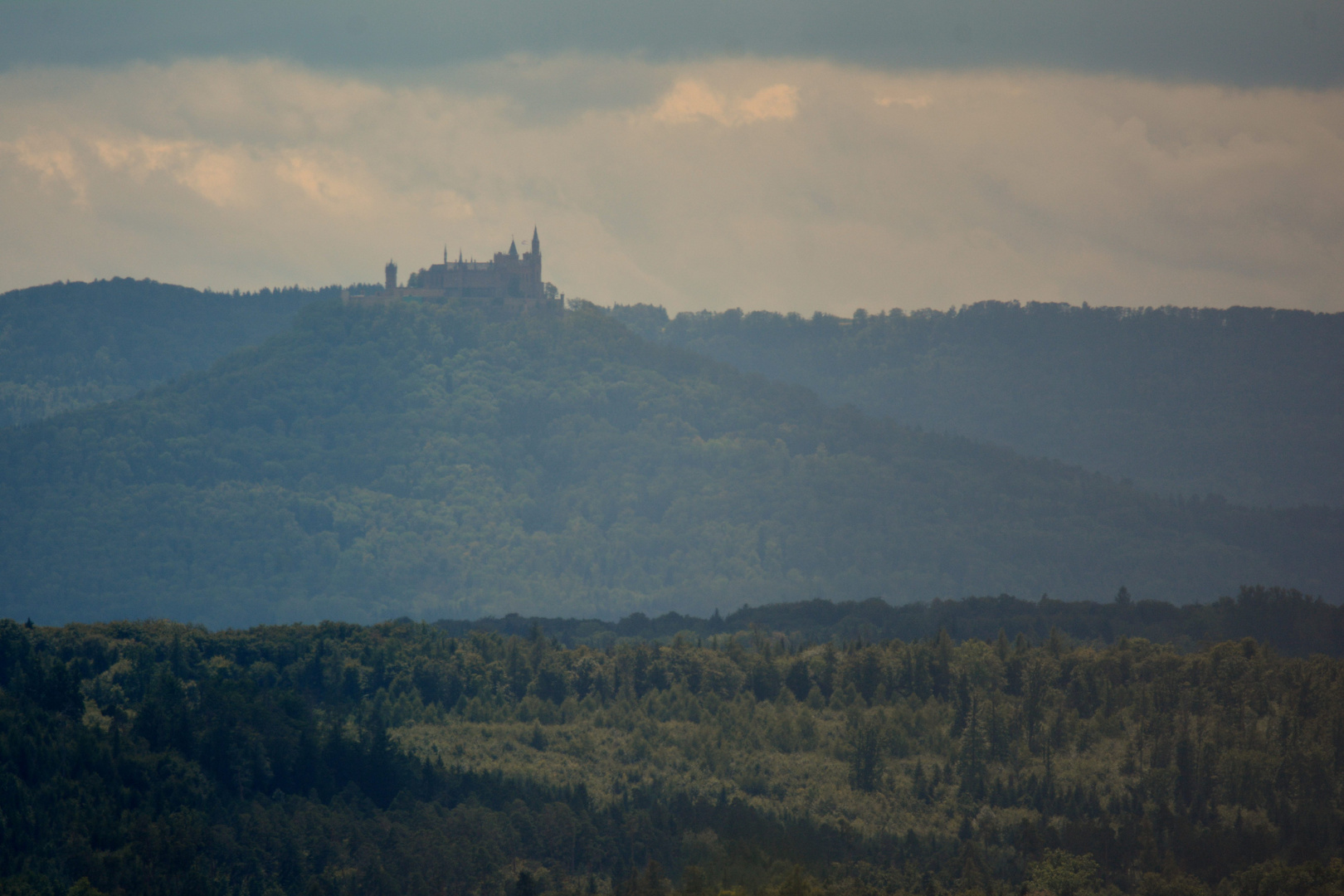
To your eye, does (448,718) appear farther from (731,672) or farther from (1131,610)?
(1131,610)

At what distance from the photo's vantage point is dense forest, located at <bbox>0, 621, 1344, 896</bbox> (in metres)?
95.3

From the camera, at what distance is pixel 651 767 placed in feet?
415

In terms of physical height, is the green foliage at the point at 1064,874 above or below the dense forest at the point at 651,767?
below

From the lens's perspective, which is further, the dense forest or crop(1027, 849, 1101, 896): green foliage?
crop(1027, 849, 1101, 896): green foliage

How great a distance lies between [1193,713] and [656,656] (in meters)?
43.5

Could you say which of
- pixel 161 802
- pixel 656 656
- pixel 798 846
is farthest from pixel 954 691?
pixel 161 802

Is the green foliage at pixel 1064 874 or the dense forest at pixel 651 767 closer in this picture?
the dense forest at pixel 651 767

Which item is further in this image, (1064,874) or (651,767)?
(651,767)

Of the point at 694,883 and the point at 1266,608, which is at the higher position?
the point at 1266,608

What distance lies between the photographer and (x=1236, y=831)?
111938mm

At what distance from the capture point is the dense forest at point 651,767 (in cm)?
9531

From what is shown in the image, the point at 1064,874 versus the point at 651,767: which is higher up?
the point at 651,767

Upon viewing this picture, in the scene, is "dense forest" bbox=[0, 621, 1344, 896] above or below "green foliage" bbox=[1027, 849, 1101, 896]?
above

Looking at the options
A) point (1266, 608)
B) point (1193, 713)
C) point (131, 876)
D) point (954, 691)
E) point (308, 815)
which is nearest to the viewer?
point (131, 876)
